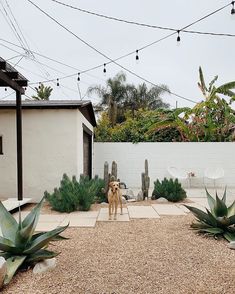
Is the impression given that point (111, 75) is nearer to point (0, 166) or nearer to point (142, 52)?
point (142, 52)

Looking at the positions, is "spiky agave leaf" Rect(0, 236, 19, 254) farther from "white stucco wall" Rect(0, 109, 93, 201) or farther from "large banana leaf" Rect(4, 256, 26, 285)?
"white stucco wall" Rect(0, 109, 93, 201)

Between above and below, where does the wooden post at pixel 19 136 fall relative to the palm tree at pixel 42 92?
below

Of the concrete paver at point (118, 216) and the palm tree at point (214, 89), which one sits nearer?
the concrete paver at point (118, 216)

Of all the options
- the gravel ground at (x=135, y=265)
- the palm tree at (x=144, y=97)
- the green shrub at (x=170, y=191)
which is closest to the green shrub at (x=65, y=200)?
the gravel ground at (x=135, y=265)

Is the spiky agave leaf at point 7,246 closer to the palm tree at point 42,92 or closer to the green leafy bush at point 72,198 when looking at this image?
the green leafy bush at point 72,198

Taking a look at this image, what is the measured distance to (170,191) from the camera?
8586 millimetres

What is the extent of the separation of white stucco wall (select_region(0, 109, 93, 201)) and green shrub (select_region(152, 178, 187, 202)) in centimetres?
250

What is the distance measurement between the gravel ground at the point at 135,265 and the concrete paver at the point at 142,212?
1208 millimetres

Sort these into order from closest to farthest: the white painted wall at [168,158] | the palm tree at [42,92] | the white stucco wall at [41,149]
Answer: the white stucco wall at [41,149] → the white painted wall at [168,158] → the palm tree at [42,92]

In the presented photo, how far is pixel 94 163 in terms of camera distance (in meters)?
12.6

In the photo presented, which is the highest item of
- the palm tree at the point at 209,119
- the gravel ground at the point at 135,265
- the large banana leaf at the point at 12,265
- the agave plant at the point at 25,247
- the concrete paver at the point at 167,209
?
the palm tree at the point at 209,119

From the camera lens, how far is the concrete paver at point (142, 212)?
6438 millimetres

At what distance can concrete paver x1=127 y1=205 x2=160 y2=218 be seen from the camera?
6438 mm

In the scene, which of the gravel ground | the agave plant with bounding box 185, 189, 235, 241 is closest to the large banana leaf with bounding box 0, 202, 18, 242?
the gravel ground
